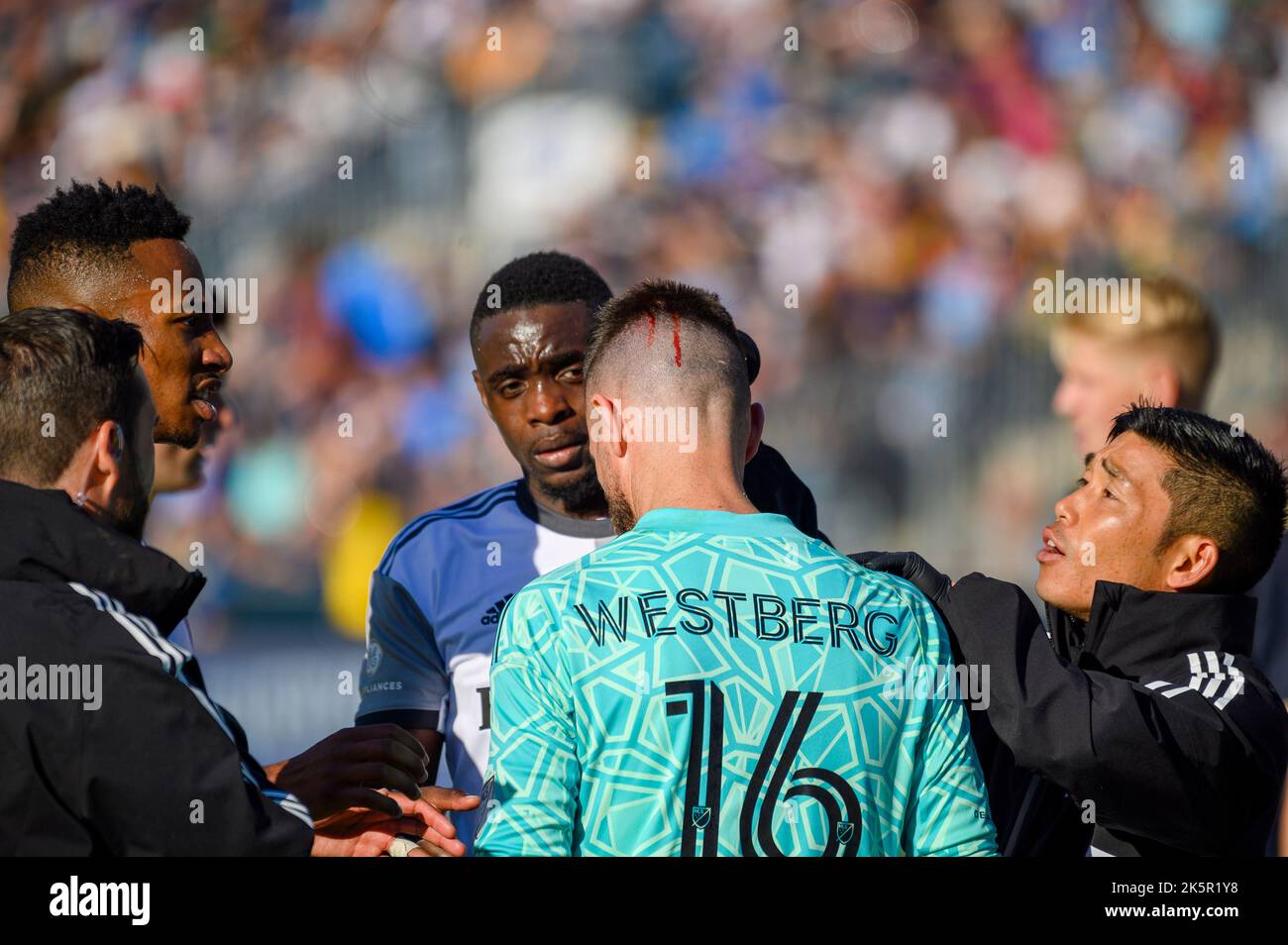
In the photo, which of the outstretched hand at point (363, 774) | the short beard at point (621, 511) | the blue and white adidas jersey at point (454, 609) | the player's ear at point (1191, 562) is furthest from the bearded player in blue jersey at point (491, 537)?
the short beard at point (621, 511)

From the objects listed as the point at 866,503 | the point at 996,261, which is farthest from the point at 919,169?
the point at 866,503

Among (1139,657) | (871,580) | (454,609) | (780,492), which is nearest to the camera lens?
(871,580)

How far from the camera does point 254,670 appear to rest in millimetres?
4781

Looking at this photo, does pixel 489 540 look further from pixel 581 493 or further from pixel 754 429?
pixel 754 429

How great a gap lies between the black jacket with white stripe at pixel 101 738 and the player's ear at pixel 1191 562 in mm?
1522

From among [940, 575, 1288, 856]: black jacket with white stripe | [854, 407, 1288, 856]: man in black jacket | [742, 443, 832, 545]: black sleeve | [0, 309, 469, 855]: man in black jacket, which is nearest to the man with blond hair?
[742, 443, 832, 545]: black sleeve

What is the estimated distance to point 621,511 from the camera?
6.55 ft

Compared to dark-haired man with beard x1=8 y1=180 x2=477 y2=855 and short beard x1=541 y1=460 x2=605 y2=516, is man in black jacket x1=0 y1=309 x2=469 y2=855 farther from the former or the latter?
short beard x1=541 y1=460 x2=605 y2=516

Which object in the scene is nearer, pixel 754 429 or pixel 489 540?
pixel 754 429

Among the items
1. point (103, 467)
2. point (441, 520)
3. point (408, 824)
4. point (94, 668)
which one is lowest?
point (408, 824)

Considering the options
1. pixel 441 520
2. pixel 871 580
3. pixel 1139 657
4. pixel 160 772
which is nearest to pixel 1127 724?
pixel 1139 657

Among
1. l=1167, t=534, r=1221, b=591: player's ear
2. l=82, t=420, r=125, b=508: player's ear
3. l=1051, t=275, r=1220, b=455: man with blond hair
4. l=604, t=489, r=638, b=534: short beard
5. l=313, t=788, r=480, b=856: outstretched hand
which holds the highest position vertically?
l=1051, t=275, r=1220, b=455: man with blond hair

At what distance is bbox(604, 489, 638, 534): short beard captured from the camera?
1978mm

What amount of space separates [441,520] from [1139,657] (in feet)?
5.39
